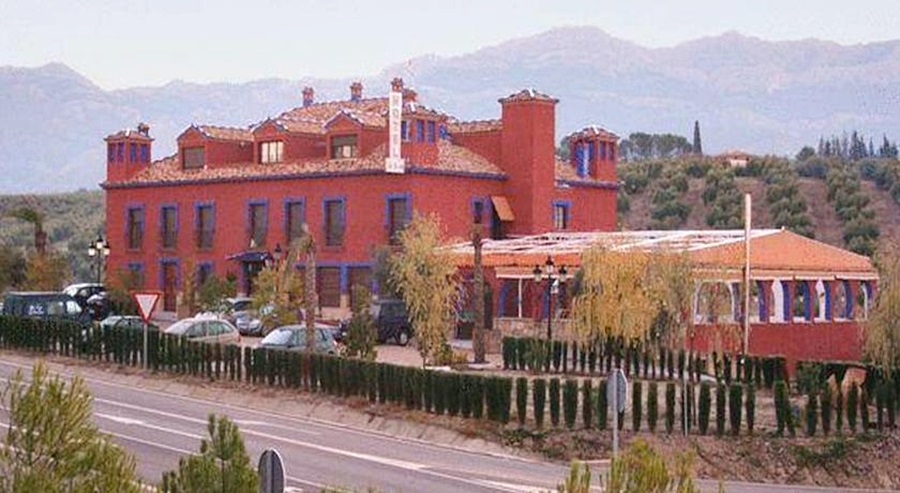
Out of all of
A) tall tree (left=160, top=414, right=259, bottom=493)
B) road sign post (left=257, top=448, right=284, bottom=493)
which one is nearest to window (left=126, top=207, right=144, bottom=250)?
tall tree (left=160, top=414, right=259, bottom=493)

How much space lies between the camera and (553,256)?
2074 inches

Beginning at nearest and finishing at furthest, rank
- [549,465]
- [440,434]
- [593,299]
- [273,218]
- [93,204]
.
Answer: [549,465], [440,434], [593,299], [273,218], [93,204]

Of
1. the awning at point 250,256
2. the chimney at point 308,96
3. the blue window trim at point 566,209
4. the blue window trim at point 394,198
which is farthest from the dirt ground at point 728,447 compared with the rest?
the chimney at point 308,96

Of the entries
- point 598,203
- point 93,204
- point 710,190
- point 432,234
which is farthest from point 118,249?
point 93,204

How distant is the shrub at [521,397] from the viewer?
31156 mm

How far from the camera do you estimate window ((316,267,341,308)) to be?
6281cm

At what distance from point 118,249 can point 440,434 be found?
43.8 metres

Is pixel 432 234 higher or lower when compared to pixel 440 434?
higher

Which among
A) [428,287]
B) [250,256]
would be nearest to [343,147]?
[250,256]

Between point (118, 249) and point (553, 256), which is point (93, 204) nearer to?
point (118, 249)

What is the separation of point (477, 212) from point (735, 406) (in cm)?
3306

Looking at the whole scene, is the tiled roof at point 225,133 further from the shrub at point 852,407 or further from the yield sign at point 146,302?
the shrub at point 852,407

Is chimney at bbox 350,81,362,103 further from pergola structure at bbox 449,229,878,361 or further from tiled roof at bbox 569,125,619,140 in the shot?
pergola structure at bbox 449,229,878,361

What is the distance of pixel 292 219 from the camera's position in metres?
65.0
